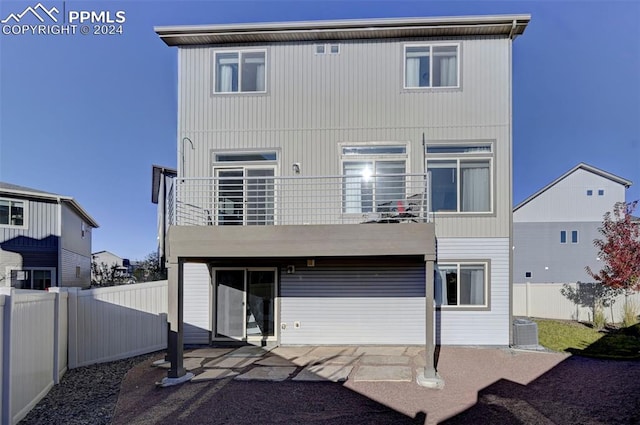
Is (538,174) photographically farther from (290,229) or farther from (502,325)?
(290,229)

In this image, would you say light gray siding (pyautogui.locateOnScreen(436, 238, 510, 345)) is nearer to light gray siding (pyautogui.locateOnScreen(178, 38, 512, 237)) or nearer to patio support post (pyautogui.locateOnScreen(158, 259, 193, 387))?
light gray siding (pyautogui.locateOnScreen(178, 38, 512, 237))

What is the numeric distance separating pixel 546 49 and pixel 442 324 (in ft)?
54.5

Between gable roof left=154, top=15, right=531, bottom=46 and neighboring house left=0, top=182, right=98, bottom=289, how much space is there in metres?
11.6

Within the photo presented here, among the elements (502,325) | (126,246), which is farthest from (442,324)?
(126,246)

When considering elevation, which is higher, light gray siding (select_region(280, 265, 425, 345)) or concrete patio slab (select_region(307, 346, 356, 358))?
light gray siding (select_region(280, 265, 425, 345))

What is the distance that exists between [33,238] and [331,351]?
14.9 meters

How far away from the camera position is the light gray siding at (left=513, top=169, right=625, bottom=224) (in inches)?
897

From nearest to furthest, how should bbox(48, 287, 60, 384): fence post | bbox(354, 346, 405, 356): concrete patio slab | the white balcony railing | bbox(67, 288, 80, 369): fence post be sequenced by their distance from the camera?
bbox(48, 287, 60, 384): fence post → bbox(67, 288, 80, 369): fence post → bbox(354, 346, 405, 356): concrete patio slab → the white balcony railing

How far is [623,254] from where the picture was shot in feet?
47.7

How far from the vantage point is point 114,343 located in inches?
334

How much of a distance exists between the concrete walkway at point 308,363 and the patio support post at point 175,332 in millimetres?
331

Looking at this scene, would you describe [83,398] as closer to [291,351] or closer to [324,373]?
[324,373]

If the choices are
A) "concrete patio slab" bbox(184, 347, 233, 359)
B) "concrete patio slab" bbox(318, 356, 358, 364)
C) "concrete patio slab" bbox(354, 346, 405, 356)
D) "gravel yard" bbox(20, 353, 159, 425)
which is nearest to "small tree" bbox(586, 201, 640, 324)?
"concrete patio slab" bbox(354, 346, 405, 356)

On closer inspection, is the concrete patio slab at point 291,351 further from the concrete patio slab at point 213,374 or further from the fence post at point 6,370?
the fence post at point 6,370
